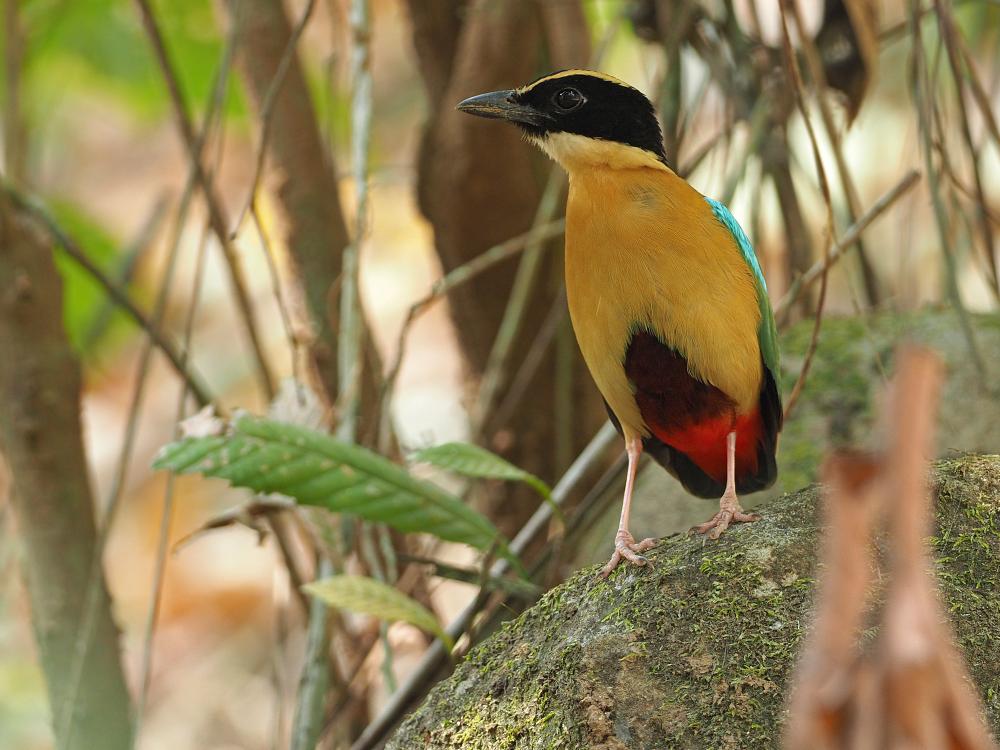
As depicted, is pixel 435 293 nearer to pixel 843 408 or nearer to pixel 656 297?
pixel 656 297

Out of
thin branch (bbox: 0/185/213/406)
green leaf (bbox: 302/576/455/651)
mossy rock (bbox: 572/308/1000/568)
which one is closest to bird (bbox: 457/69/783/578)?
mossy rock (bbox: 572/308/1000/568)

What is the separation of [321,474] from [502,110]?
1.21 meters

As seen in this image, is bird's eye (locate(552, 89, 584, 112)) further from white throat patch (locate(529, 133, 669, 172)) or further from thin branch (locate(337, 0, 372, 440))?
thin branch (locate(337, 0, 372, 440))

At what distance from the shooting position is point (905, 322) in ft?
13.5

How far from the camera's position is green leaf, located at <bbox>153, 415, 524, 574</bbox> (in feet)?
9.54

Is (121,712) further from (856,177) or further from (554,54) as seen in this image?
(856,177)

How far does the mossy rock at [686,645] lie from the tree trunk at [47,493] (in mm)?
1611

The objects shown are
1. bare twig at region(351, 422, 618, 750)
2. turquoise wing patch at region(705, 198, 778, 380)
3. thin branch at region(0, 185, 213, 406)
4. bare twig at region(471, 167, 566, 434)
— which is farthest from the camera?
bare twig at region(471, 167, 566, 434)

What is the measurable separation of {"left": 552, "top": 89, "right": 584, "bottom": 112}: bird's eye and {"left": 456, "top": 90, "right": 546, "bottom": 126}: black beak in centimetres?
6

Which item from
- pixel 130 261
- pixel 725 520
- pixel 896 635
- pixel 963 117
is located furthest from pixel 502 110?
pixel 896 635

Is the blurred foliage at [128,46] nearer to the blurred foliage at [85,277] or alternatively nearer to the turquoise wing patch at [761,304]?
the blurred foliage at [85,277]

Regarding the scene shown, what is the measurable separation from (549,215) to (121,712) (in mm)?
2262

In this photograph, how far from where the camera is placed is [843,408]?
12.8 feet

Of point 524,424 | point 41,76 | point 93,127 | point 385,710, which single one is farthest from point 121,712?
point 93,127
